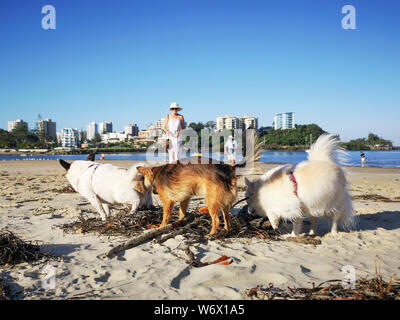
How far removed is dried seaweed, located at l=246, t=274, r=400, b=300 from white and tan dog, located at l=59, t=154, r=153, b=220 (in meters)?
3.44

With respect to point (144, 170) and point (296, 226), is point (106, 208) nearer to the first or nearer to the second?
point (144, 170)

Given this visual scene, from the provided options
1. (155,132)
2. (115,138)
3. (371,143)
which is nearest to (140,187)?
(155,132)

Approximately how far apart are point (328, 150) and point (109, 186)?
4.53 m

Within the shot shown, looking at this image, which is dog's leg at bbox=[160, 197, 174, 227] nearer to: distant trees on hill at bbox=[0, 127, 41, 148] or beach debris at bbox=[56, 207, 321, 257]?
beach debris at bbox=[56, 207, 321, 257]

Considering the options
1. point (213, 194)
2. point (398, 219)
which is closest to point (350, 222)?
point (398, 219)

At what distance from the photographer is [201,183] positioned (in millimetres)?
5047

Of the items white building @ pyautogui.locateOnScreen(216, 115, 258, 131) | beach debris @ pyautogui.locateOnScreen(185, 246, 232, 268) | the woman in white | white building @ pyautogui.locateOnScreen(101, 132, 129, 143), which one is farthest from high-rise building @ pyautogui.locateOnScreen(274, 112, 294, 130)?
beach debris @ pyautogui.locateOnScreen(185, 246, 232, 268)

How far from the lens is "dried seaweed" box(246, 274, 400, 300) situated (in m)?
2.96

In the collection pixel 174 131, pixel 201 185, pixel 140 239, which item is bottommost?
pixel 140 239

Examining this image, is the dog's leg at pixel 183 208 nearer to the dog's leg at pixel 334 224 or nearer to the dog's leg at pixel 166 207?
the dog's leg at pixel 166 207

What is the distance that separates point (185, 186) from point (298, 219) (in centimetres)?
215

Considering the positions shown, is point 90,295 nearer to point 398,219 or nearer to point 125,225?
point 125,225

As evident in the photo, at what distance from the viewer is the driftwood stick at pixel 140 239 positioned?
411 cm

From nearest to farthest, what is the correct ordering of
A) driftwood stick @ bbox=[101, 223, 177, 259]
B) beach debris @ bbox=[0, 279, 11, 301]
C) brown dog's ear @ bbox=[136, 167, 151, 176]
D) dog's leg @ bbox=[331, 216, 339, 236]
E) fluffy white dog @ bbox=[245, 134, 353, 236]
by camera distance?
1. beach debris @ bbox=[0, 279, 11, 301]
2. driftwood stick @ bbox=[101, 223, 177, 259]
3. fluffy white dog @ bbox=[245, 134, 353, 236]
4. dog's leg @ bbox=[331, 216, 339, 236]
5. brown dog's ear @ bbox=[136, 167, 151, 176]
